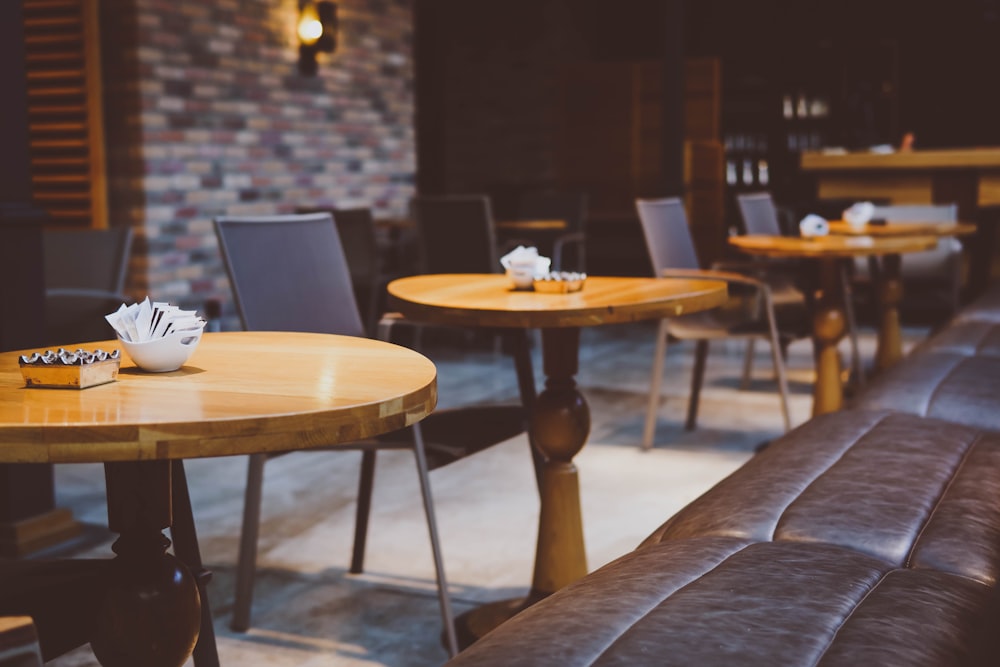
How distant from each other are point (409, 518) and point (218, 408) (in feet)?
6.98

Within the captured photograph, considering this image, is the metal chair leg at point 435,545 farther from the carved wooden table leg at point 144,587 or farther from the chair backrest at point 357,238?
the chair backrest at point 357,238

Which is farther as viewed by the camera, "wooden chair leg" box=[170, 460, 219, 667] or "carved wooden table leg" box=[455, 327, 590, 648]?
"carved wooden table leg" box=[455, 327, 590, 648]

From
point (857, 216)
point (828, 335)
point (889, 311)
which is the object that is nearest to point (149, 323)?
point (828, 335)

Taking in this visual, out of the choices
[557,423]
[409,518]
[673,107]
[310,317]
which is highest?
[673,107]

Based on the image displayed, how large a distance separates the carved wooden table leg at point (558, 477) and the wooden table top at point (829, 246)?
1.64 meters

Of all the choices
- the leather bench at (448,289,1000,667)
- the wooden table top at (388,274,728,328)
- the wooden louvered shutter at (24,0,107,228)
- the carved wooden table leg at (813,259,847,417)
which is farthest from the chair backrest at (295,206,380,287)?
the leather bench at (448,289,1000,667)

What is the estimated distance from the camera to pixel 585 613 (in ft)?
4.15

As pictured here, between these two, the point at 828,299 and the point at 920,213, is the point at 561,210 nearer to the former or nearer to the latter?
the point at 920,213

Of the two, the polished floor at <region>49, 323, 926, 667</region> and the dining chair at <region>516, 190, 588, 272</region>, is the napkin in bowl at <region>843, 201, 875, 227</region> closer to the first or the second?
the polished floor at <region>49, 323, 926, 667</region>

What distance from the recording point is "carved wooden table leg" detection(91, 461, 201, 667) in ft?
4.44

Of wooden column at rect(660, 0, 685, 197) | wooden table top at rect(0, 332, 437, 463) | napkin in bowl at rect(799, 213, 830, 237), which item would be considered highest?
wooden column at rect(660, 0, 685, 197)

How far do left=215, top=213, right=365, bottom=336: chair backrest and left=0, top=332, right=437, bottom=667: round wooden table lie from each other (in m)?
0.78

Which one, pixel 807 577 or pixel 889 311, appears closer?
pixel 807 577

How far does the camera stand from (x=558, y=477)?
241 centimetres
